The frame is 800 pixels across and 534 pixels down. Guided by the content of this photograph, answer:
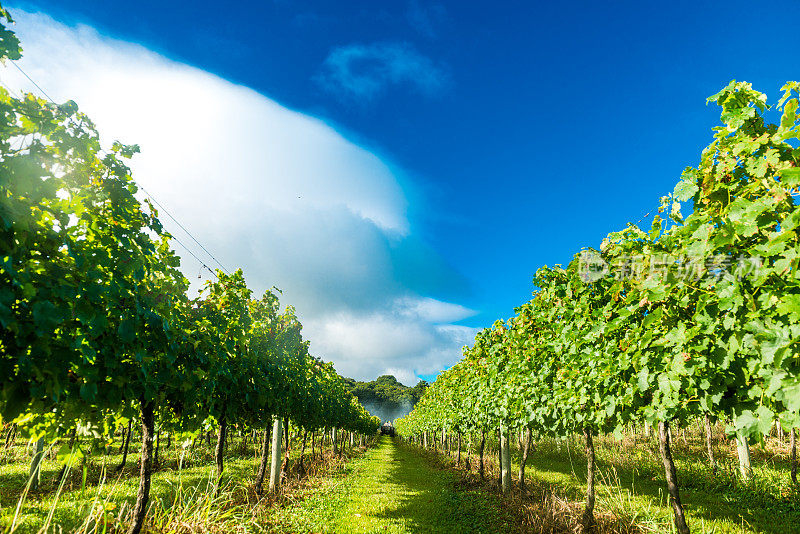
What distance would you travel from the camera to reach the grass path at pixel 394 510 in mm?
8391

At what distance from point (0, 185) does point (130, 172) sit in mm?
1776

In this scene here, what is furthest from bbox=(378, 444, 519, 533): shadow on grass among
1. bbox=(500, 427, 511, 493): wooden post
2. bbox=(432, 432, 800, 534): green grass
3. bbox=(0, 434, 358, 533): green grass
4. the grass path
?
bbox=(0, 434, 358, 533): green grass

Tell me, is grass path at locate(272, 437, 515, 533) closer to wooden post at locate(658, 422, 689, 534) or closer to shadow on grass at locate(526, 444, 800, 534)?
shadow on grass at locate(526, 444, 800, 534)

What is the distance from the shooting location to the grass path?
839cm

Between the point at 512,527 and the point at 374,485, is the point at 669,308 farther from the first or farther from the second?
the point at 374,485

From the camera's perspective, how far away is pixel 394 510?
1025 centimetres

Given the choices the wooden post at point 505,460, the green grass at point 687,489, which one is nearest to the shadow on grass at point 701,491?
the green grass at point 687,489

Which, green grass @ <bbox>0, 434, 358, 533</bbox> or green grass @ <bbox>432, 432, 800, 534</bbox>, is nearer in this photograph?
green grass @ <bbox>0, 434, 358, 533</bbox>

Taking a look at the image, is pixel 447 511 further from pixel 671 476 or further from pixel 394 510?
pixel 671 476

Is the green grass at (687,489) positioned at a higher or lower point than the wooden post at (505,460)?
lower

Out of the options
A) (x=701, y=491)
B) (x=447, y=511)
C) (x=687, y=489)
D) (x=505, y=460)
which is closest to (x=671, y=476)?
(x=447, y=511)

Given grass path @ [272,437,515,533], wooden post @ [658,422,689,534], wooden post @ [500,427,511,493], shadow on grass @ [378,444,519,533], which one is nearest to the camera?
wooden post @ [658,422,689,534]

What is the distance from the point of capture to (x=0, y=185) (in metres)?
2.37

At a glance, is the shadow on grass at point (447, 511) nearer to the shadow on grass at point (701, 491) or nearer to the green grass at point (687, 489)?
the green grass at point (687, 489)
